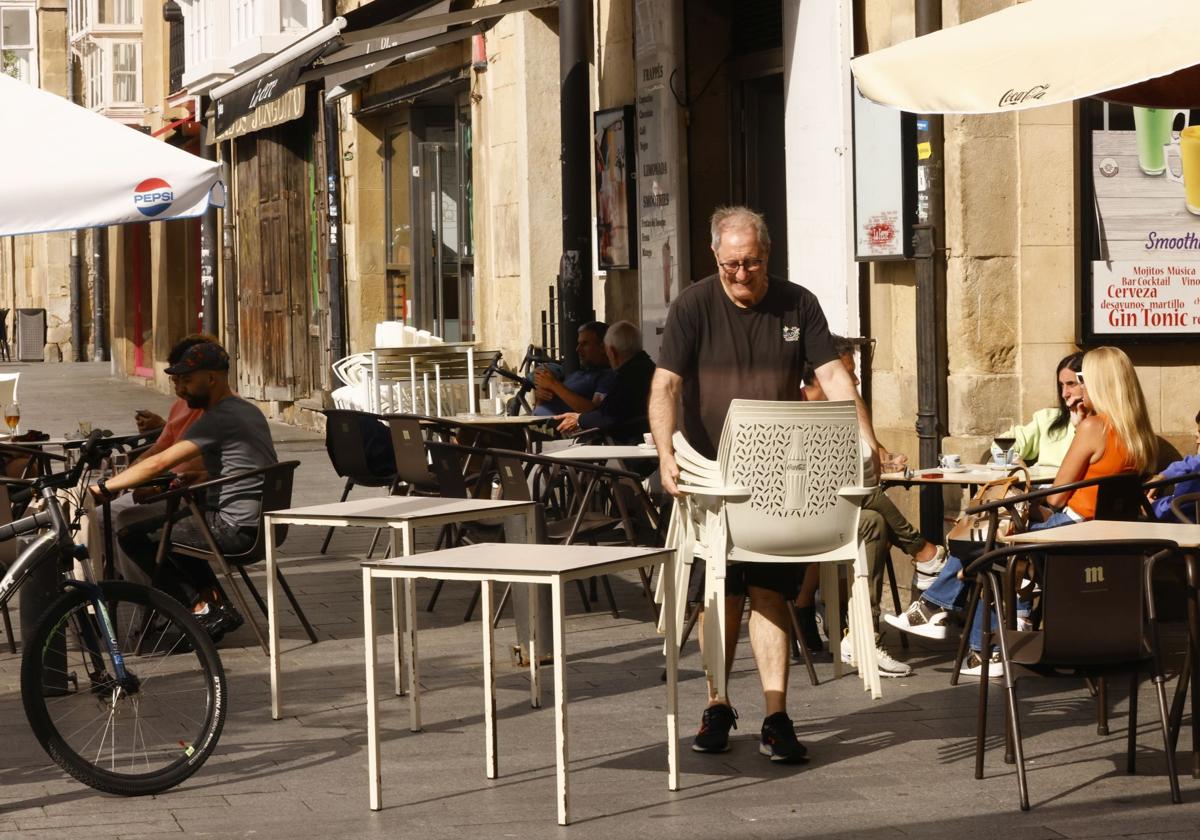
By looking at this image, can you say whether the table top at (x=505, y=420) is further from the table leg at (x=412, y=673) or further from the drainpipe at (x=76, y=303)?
the drainpipe at (x=76, y=303)

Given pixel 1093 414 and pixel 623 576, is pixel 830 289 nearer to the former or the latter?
pixel 623 576

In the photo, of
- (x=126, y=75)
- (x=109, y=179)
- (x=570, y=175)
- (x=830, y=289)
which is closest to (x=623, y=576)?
(x=830, y=289)

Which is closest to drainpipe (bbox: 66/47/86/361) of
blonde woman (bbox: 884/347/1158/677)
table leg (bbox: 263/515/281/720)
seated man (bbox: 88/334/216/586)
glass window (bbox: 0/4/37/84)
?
glass window (bbox: 0/4/37/84)

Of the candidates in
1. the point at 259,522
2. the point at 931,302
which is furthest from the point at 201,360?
the point at 931,302

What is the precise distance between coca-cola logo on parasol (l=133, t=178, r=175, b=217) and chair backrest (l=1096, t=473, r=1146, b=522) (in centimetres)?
369

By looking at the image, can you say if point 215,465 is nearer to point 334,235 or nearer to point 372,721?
point 372,721

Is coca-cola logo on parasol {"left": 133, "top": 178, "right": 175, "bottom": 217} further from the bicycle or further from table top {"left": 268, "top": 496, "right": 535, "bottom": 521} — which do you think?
the bicycle

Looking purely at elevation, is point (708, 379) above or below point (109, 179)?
below

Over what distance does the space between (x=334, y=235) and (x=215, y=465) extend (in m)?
12.5

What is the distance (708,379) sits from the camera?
21.9 feet

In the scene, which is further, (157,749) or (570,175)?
(570,175)

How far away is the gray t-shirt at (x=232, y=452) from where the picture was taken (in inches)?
342

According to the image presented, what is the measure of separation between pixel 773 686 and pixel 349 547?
6.15m

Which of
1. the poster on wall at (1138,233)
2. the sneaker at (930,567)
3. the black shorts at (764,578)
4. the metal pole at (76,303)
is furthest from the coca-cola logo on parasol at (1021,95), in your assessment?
the metal pole at (76,303)
